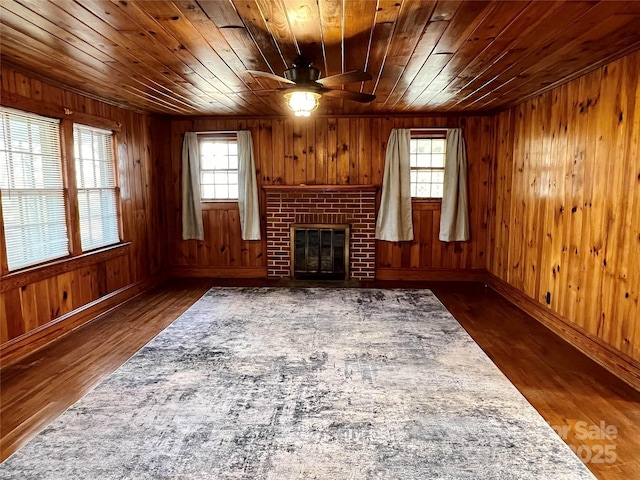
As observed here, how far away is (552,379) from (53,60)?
442cm

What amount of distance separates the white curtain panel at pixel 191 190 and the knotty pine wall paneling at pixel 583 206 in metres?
4.32

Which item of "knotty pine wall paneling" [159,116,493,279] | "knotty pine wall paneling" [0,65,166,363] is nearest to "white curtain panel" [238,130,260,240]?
"knotty pine wall paneling" [159,116,493,279]

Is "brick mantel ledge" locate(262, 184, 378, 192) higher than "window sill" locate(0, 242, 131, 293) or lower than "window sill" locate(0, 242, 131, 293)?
higher

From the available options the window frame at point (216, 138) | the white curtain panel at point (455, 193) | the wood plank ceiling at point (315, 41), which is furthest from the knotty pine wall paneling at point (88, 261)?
the white curtain panel at point (455, 193)

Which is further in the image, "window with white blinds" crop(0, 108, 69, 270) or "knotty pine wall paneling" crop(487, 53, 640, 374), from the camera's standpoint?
"window with white blinds" crop(0, 108, 69, 270)

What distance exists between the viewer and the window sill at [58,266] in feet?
11.2

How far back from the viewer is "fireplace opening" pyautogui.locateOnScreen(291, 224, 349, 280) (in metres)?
6.17

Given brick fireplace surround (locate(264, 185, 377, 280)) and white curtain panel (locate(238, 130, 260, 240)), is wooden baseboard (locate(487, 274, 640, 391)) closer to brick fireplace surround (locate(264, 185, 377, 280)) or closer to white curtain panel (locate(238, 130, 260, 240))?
brick fireplace surround (locate(264, 185, 377, 280))

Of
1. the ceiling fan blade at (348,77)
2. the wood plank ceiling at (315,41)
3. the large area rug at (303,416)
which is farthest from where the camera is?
the ceiling fan blade at (348,77)

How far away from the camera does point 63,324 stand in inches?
159

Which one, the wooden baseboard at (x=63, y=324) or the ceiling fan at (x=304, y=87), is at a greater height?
the ceiling fan at (x=304, y=87)

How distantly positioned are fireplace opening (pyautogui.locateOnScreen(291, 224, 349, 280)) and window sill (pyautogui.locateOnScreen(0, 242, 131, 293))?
2.32 m

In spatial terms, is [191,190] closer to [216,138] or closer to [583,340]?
[216,138]

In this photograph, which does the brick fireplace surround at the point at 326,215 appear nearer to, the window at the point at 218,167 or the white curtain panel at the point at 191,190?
the window at the point at 218,167
